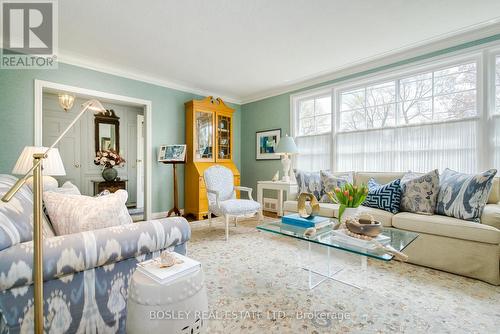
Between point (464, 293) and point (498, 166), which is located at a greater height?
point (498, 166)

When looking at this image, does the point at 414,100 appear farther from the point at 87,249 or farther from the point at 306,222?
the point at 87,249

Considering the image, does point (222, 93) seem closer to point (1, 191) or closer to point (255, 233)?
point (255, 233)

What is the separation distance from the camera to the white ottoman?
0.92 meters

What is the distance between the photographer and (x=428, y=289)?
1.81m

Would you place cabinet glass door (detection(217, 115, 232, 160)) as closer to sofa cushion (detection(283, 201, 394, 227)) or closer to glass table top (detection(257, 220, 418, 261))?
sofa cushion (detection(283, 201, 394, 227))

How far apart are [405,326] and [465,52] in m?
3.02

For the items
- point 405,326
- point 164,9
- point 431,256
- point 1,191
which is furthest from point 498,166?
point 1,191

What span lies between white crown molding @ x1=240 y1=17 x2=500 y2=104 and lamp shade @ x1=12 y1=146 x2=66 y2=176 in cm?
360

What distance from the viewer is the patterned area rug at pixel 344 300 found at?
141 centimetres

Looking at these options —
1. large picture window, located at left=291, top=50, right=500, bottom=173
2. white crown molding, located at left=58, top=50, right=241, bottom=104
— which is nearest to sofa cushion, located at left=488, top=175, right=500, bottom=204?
large picture window, located at left=291, top=50, right=500, bottom=173

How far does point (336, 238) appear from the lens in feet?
5.52

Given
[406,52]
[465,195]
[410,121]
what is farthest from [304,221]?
[406,52]

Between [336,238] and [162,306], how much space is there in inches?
48.1

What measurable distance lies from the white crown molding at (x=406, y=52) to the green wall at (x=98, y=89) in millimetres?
1913
